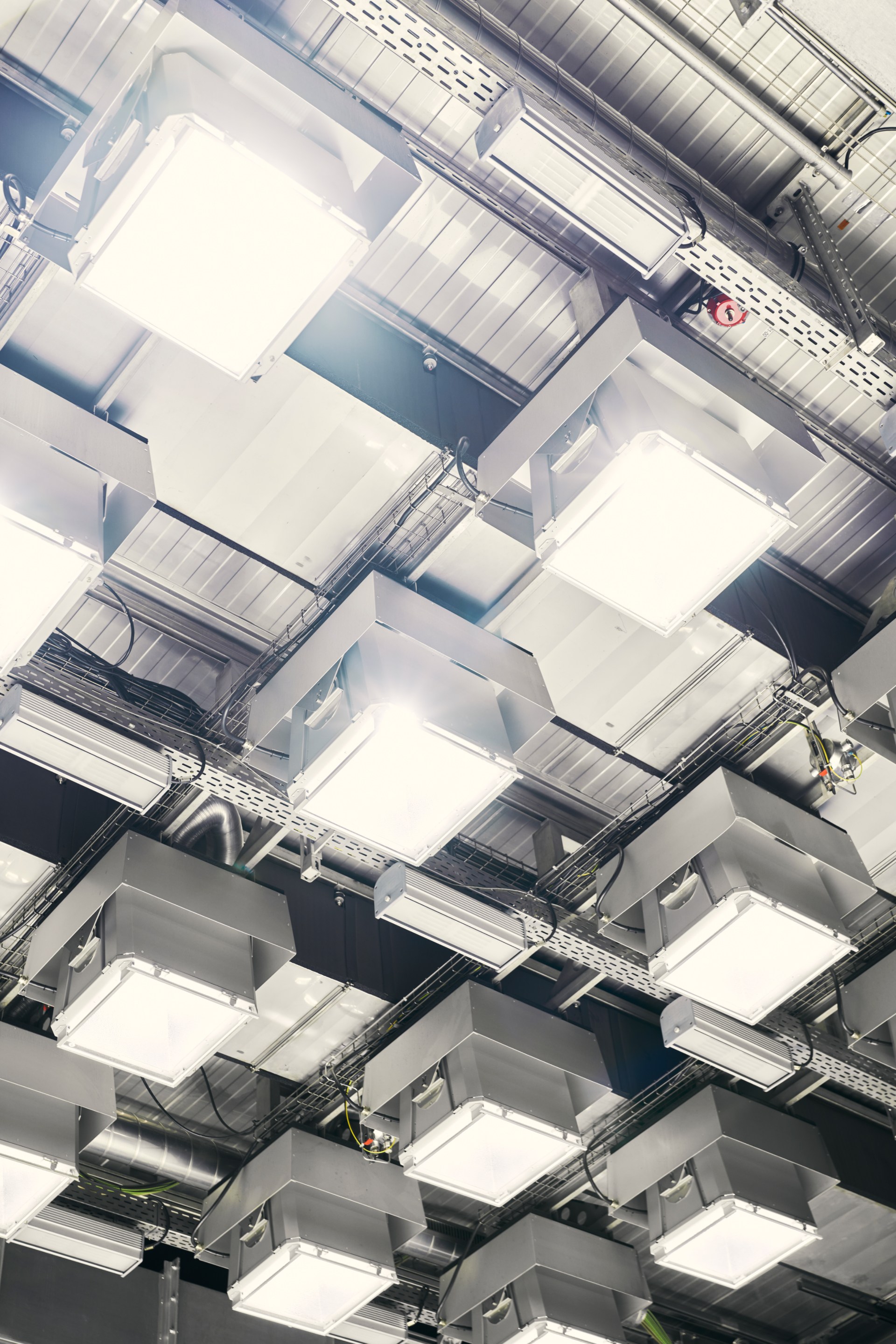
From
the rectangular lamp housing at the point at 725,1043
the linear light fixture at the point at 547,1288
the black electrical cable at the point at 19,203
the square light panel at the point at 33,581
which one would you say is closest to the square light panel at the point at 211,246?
the black electrical cable at the point at 19,203

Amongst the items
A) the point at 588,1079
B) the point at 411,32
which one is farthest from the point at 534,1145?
the point at 411,32

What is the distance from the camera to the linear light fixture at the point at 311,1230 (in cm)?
605

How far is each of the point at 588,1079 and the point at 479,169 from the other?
13.5 feet

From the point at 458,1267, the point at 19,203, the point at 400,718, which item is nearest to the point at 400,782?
the point at 400,718

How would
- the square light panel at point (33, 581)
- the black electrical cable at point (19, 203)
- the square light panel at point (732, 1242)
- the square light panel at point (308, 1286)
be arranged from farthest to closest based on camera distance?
the square light panel at point (732, 1242) < the square light panel at point (308, 1286) < the square light panel at point (33, 581) < the black electrical cable at point (19, 203)

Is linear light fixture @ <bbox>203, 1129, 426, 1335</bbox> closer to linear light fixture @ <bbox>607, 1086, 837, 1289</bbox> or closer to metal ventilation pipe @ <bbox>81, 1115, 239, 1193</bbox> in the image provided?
metal ventilation pipe @ <bbox>81, 1115, 239, 1193</bbox>

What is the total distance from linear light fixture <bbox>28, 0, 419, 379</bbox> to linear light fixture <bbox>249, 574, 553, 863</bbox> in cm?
118

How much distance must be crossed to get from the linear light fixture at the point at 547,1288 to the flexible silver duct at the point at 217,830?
9.39 ft

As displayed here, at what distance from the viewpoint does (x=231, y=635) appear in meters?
5.28

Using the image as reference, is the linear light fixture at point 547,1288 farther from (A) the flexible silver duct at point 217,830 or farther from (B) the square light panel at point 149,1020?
(A) the flexible silver duct at point 217,830

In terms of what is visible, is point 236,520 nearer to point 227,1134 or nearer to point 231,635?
point 231,635

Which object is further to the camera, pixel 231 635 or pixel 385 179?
pixel 231 635

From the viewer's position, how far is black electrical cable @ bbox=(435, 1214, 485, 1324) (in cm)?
712

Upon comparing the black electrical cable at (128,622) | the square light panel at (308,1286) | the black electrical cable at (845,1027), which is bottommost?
the square light panel at (308,1286)
